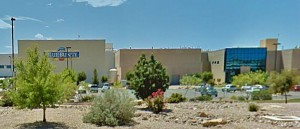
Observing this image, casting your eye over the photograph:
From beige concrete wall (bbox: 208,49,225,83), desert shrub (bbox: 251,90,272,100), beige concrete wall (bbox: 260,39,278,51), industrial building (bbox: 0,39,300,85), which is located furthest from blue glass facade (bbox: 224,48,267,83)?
desert shrub (bbox: 251,90,272,100)

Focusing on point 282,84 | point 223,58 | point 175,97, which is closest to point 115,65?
point 223,58

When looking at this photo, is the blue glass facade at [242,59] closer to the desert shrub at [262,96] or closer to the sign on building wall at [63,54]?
the sign on building wall at [63,54]

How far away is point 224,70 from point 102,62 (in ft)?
114

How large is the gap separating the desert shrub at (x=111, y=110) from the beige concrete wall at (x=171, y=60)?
61842 millimetres

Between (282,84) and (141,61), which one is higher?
(141,61)

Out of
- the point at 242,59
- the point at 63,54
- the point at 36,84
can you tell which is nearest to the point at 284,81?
the point at 36,84

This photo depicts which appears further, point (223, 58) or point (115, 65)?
point (115, 65)

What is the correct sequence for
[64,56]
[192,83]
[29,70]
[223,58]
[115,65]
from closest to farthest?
1. [29,70]
2. [192,83]
3. [64,56]
4. [223,58]
5. [115,65]

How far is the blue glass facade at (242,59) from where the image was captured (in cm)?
7231

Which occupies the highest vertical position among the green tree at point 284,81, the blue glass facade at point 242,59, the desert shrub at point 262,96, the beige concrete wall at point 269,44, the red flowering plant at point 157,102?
the beige concrete wall at point 269,44

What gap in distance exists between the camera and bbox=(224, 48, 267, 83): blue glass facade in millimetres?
72312

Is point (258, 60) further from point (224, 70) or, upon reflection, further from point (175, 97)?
point (175, 97)

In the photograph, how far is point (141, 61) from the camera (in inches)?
767

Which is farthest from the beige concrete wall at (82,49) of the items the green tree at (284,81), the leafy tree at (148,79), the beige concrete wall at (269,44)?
the beige concrete wall at (269,44)
